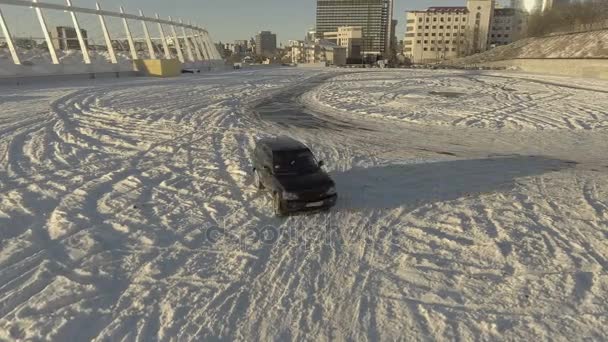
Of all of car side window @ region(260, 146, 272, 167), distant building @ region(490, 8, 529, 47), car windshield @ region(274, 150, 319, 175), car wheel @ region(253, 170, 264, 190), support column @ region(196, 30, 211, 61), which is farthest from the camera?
distant building @ region(490, 8, 529, 47)

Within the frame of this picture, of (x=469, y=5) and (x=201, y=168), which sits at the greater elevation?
(x=469, y=5)

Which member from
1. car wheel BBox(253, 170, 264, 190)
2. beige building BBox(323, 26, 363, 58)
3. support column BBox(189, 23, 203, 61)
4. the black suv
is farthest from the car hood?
beige building BBox(323, 26, 363, 58)

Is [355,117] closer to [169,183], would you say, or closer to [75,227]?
[169,183]

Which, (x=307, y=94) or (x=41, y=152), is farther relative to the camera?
(x=307, y=94)

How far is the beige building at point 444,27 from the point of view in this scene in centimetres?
15538

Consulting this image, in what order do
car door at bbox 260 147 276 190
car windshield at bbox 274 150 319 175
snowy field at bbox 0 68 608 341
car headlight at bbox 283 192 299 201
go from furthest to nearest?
car windshield at bbox 274 150 319 175
car door at bbox 260 147 276 190
car headlight at bbox 283 192 299 201
snowy field at bbox 0 68 608 341

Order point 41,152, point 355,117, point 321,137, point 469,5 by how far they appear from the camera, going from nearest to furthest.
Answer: point 41,152, point 321,137, point 355,117, point 469,5

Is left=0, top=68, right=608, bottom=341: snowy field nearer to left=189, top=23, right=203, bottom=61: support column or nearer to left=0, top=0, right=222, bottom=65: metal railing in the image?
left=0, top=0, right=222, bottom=65: metal railing

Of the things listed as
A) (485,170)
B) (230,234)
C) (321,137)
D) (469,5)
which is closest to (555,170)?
(485,170)

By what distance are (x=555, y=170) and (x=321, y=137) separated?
29.7ft

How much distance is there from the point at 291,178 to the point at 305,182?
396 mm

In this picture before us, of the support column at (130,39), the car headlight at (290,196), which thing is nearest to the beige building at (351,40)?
the support column at (130,39)

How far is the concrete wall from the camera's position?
2084 inches

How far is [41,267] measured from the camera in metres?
6.76
